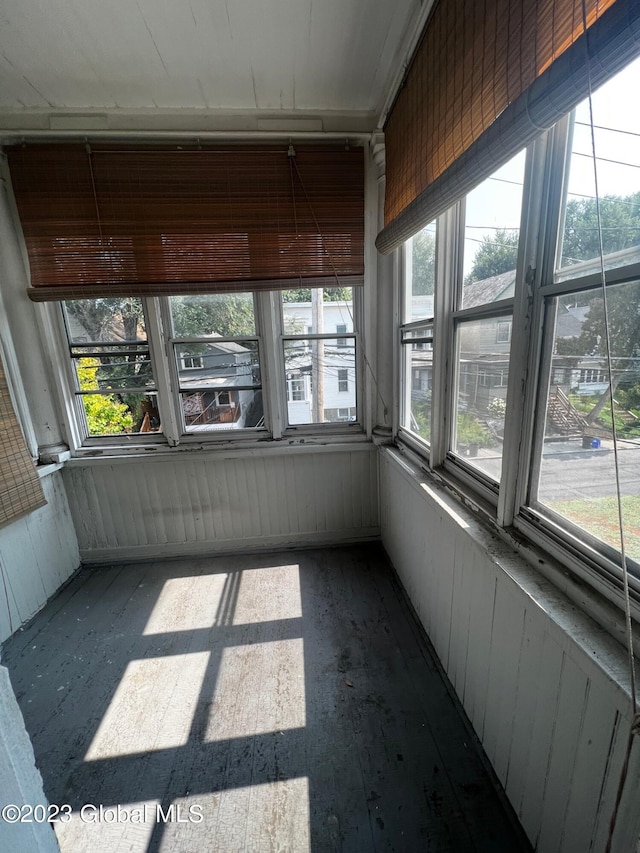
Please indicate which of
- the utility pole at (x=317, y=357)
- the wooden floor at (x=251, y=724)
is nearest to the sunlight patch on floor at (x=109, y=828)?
the wooden floor at (x=251, y=724)

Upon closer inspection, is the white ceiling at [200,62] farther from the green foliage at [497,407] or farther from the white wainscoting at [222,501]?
the white wainscoting at [222,501]

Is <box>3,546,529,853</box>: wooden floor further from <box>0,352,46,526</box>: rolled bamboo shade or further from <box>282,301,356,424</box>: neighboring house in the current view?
<box>282,301,356,424</box>: neighboring house

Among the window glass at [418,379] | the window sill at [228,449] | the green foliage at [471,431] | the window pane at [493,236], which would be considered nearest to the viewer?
the window pane at [493,236]

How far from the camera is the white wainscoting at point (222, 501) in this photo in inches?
94.9

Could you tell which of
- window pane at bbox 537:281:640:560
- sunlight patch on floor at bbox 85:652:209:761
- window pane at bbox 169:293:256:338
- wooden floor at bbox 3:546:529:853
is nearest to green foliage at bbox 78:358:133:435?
window pane at bbox 169:293:256:338

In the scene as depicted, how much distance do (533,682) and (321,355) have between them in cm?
199

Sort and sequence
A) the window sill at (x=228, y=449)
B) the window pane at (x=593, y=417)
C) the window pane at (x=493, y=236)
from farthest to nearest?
1. the window sill at (x=228, y=449)
2. the window pane at (x=493, y=236)
3. the window pane at (x=593, y=417)

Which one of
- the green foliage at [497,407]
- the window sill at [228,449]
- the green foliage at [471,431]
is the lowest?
the window sill at [228,449]

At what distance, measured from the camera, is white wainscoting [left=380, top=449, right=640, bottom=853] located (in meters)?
0.72

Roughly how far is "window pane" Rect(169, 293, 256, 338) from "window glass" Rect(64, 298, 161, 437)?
0.80ft

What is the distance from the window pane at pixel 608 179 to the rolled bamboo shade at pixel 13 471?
2660 millimetres

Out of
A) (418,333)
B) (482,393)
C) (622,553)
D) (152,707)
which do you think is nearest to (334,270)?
(418,333)

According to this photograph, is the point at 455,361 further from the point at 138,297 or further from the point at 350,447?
the point at 138,297

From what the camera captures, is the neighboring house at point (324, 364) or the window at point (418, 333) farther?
the neighboring house at point (324, 364)
